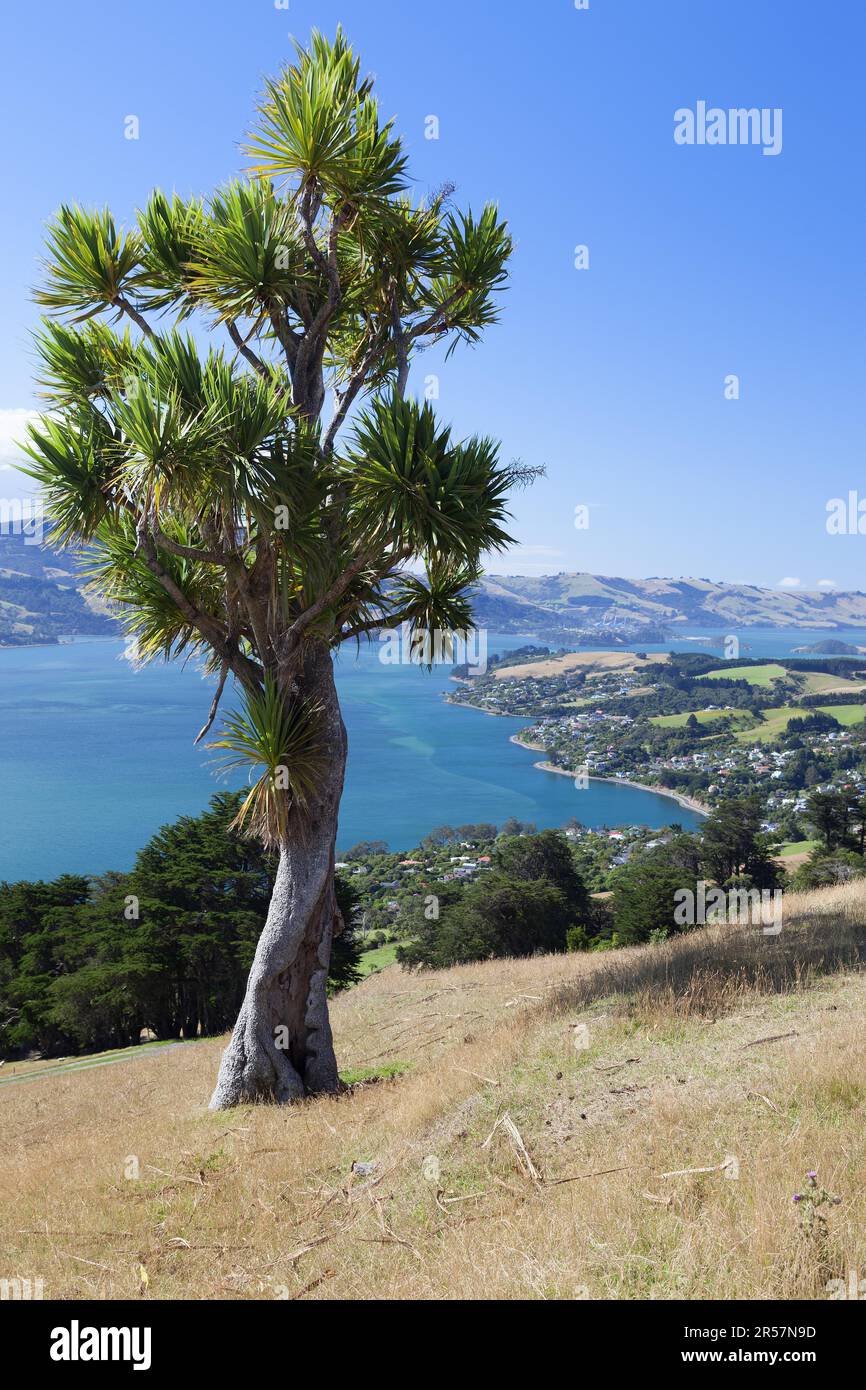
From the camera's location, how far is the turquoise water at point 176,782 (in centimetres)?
7606

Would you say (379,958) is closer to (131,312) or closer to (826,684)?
(131,312)

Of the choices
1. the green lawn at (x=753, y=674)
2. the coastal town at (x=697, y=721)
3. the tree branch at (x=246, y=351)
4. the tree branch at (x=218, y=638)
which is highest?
the tree branch at (x=246, y=351)

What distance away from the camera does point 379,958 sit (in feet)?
136

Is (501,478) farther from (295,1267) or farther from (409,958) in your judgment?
(409,958)

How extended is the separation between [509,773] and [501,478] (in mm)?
101550

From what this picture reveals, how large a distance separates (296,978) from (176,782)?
89.7m

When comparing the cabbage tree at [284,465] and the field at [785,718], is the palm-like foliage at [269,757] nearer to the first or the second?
the cabbage tree at [284,465]

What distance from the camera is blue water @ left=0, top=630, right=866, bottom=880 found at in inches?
2995

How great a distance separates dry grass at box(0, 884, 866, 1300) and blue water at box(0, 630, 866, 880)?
46.4 m

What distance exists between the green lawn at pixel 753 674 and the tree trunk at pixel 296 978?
501 ft

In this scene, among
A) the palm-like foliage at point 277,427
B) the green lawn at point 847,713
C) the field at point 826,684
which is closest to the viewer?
the palm-like foliage at point 277,427

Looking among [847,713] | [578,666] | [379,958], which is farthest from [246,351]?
[578,666]

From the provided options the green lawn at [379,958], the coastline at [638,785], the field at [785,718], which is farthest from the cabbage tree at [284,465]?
the field at [785,718]
